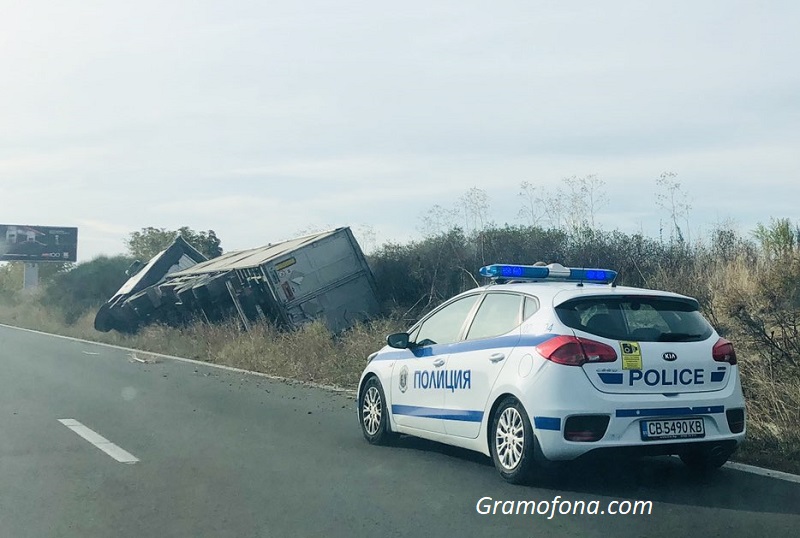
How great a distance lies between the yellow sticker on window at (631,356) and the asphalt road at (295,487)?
3.04 ft

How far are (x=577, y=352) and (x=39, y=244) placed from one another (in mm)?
71069

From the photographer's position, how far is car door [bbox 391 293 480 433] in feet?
26.6

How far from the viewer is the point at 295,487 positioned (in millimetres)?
7039

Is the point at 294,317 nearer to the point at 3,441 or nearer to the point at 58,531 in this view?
the point at 3,441

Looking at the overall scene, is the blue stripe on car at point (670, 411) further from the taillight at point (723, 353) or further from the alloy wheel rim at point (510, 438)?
the alloy wheel rim at point (510, 438)

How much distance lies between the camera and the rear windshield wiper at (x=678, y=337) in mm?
6898

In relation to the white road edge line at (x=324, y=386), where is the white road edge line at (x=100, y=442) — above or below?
below

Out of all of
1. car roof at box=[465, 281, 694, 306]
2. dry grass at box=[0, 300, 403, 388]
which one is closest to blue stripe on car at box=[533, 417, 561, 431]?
car roof at box=[465, 281, 694, 306]

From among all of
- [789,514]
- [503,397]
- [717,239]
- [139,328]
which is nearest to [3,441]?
[503,397]

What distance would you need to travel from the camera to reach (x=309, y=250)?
816 inches

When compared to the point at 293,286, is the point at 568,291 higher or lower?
lower

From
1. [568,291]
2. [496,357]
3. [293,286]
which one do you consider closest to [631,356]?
[568,291]

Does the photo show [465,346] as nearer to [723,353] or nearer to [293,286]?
[723,353]

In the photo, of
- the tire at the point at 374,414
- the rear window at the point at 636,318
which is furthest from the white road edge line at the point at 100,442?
the rear window at the point at 636,318
